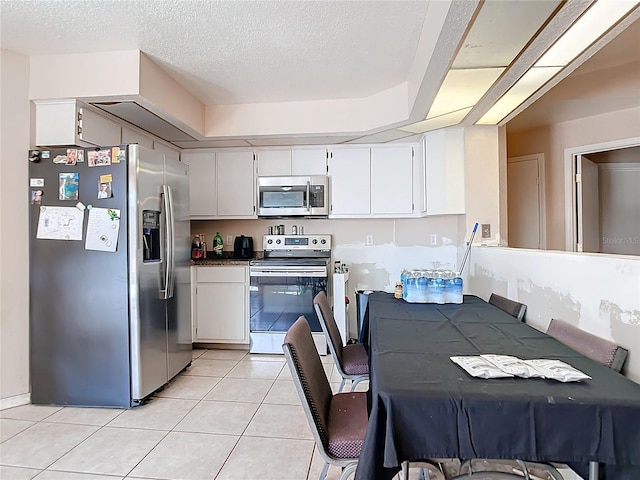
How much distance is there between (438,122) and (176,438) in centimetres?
313

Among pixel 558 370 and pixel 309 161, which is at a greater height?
pixel 309 161

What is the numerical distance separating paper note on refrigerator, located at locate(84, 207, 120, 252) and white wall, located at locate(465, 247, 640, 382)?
2.74m

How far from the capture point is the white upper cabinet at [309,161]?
397 centimetres

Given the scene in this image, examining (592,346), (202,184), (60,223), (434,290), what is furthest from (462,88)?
(60,223)

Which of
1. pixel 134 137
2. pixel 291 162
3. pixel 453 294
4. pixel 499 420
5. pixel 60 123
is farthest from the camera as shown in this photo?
pixel 291 162

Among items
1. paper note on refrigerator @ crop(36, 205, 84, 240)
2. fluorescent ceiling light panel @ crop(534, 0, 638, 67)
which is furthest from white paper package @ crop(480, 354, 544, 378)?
paper note on refrigerator @ crop(36, 205, 84, 240)

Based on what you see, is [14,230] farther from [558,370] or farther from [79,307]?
[558,370]

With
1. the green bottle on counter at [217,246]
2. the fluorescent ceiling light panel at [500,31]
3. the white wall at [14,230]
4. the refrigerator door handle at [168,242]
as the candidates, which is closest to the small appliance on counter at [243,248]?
the green bottle on counter at [217,246]

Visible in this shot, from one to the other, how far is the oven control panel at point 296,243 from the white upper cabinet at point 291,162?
0.72m

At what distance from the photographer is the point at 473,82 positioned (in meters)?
2.38

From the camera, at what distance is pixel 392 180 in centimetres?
389

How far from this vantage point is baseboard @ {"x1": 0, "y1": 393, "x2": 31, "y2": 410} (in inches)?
99.7

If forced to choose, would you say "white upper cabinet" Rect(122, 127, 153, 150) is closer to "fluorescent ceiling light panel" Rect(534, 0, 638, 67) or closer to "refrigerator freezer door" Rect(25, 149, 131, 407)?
"refrigerator freezer door" Rect(25, 149, 131, 407)

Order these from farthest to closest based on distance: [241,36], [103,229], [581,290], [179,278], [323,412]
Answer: [179,278]
[103,229]
[241,36]
[581,290]
[323,412]
